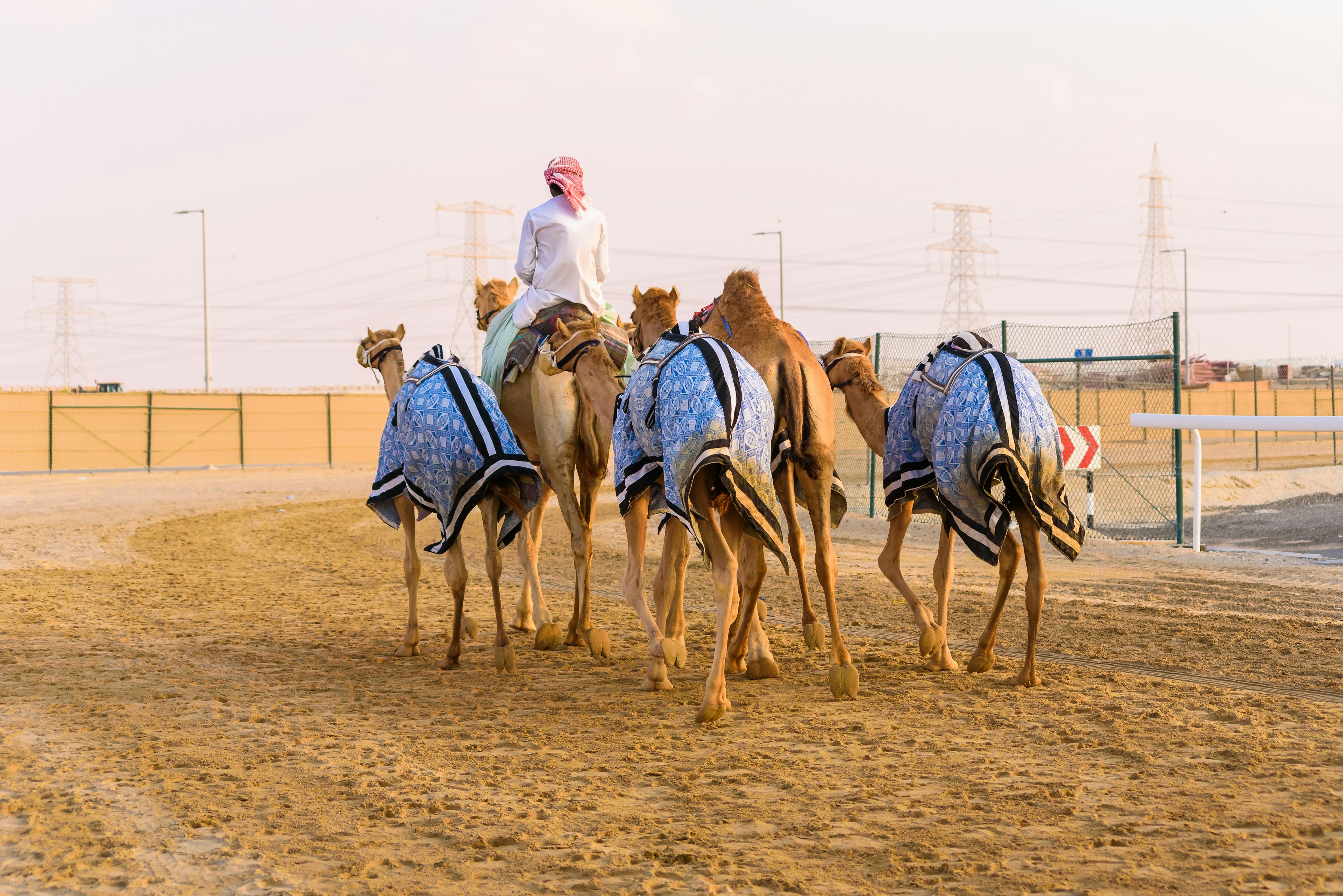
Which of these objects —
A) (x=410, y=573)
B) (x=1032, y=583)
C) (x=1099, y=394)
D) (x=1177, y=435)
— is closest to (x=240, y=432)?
(x=1099, y=394)

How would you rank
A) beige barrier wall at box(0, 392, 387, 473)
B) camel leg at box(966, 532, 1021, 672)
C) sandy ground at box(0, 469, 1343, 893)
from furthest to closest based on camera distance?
beige barrier wall at box(0, 392, 387, 473) < camel leg at box(966, 532, 1021, 672) < sandy ground at box(0, 469, 1343, 893)

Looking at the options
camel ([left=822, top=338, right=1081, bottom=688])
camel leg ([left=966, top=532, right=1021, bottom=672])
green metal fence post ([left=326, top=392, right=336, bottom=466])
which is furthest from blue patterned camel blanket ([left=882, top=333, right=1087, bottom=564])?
green metal fence post ([left=326, top=392, right=336, bottom=466])

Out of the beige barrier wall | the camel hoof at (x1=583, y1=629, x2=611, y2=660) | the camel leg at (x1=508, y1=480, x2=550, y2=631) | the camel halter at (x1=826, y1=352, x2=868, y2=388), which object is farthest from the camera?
the beige barrier wall

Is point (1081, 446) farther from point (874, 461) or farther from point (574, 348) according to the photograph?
point (574, 348)

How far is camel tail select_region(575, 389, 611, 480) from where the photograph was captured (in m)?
8.24

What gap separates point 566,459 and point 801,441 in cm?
183

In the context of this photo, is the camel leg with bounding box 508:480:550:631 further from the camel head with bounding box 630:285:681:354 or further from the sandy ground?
the camel head with bounding box 630:285:681:354

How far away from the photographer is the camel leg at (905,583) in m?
7.90

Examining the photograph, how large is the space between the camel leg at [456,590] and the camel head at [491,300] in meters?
2.63

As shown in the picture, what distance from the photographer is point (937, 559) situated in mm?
8164

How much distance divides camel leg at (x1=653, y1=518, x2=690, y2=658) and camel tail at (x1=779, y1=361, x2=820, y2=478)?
2.72 ft

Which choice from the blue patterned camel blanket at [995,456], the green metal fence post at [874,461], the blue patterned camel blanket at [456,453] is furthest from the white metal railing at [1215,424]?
the blue patterned camel blanket at [456,453]

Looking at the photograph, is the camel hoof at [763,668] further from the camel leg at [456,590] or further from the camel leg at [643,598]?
the camel leg at [456,590]

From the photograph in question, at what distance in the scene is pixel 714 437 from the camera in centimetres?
625
